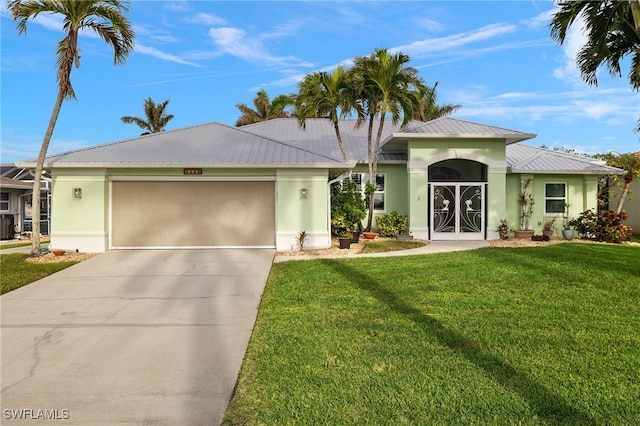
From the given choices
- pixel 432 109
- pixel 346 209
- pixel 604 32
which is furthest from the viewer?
pixel 432 109

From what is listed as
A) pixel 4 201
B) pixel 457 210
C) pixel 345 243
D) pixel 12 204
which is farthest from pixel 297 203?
pixel 12 204

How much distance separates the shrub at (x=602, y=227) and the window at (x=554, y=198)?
72 cm

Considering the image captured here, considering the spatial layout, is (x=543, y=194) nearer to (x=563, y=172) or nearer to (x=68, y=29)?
(x=563, y=172)

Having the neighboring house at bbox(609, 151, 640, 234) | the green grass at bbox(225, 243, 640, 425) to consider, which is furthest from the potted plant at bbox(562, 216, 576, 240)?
the green grass at bbox(225, 243, 640, 425)

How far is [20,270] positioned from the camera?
10328mm

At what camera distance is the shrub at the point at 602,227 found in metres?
16.0

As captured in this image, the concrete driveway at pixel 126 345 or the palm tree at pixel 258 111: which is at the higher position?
the palm tree at pixel 258 111

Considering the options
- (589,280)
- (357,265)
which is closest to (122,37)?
(357,265)

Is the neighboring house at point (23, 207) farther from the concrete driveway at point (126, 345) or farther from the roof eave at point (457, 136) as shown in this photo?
the roof eave at point (457, 136)

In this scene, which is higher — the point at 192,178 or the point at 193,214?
the point at 192,178

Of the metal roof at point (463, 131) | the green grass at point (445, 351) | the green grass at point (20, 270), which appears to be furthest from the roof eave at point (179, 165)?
the green grass at point (445, 351)

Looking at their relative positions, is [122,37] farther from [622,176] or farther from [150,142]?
[622,176]

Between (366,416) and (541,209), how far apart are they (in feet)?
54.2

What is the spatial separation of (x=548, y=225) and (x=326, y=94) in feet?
34.6
